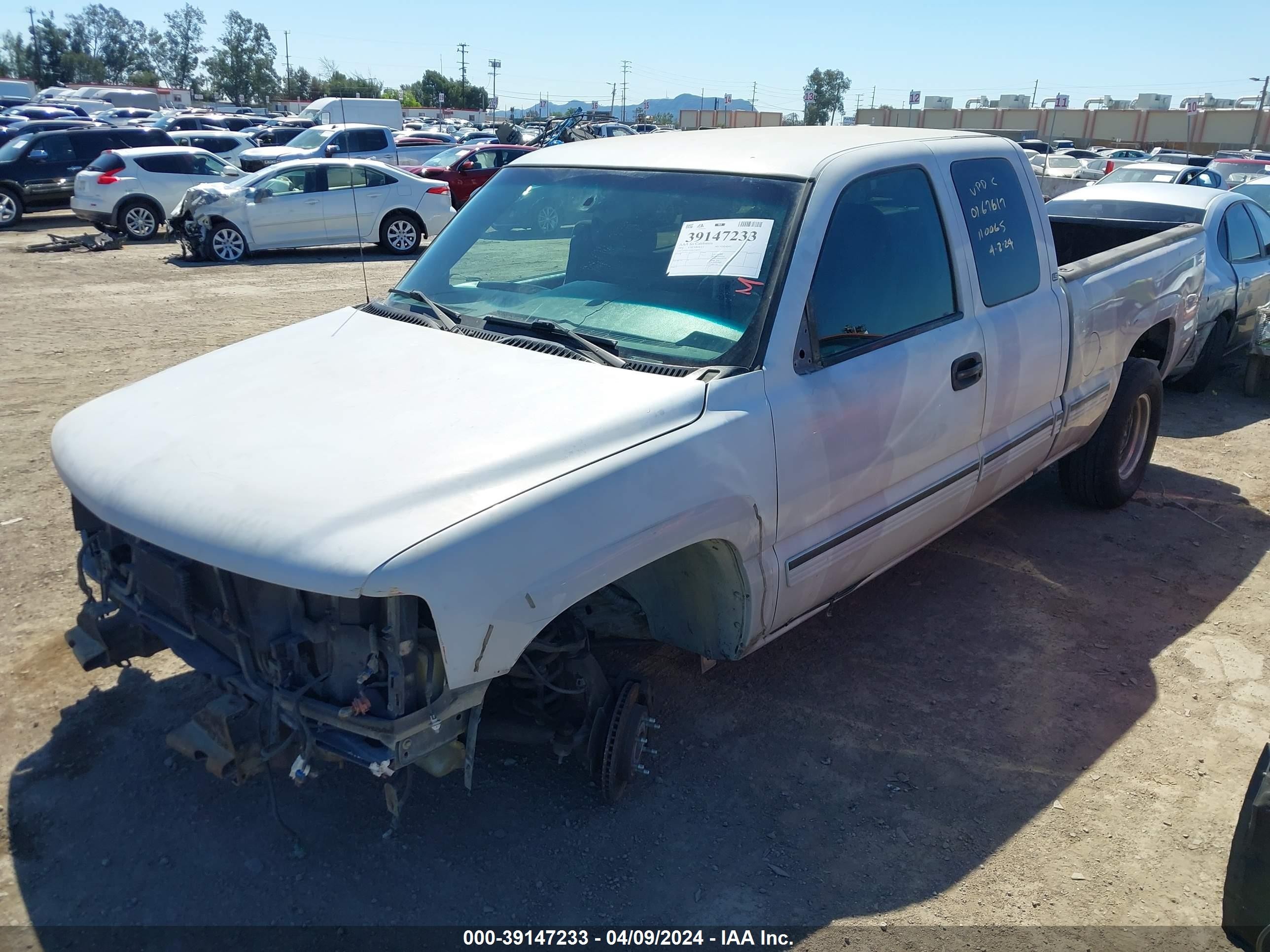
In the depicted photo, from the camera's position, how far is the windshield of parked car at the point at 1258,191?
43.7 ft

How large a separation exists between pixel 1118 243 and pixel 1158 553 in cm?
259

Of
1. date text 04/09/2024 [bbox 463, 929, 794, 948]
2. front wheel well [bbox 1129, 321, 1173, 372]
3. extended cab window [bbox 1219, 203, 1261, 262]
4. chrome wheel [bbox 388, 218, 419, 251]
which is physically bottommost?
date text 04/09/2024 [bbox 463, 929, 794, 948]

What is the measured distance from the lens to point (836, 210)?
3.42 m

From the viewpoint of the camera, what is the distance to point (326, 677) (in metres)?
2.57

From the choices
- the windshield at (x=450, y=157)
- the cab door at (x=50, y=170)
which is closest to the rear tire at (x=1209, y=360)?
the windshield at (x=450, y=157)

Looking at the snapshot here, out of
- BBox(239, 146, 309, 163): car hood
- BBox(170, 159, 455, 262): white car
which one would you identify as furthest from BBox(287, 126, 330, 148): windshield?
BBox(170, 159, 455, 262): white car

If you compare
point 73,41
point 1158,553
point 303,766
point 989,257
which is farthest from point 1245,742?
point 73,41

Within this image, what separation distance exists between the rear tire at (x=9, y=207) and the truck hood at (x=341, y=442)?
746 inches

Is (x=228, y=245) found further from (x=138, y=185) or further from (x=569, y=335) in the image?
(x=569, y=335)

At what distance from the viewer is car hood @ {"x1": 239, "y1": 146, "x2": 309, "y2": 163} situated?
22594 millimetres

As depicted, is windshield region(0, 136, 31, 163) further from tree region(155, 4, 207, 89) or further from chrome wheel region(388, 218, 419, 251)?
tree region(155, 4, 207, 89)

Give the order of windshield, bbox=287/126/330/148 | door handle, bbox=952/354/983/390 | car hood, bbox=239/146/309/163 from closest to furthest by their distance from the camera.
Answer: door handle, bbox=952/354/983/390
car hood, bbox=239/146/309/163
windshield, bbox=287/126/330/148

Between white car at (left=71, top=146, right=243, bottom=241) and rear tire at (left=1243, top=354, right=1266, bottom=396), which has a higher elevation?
white car at (left=71, top=146, right=243, bottom=241)

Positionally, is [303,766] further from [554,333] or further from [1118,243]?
[1118,243]
